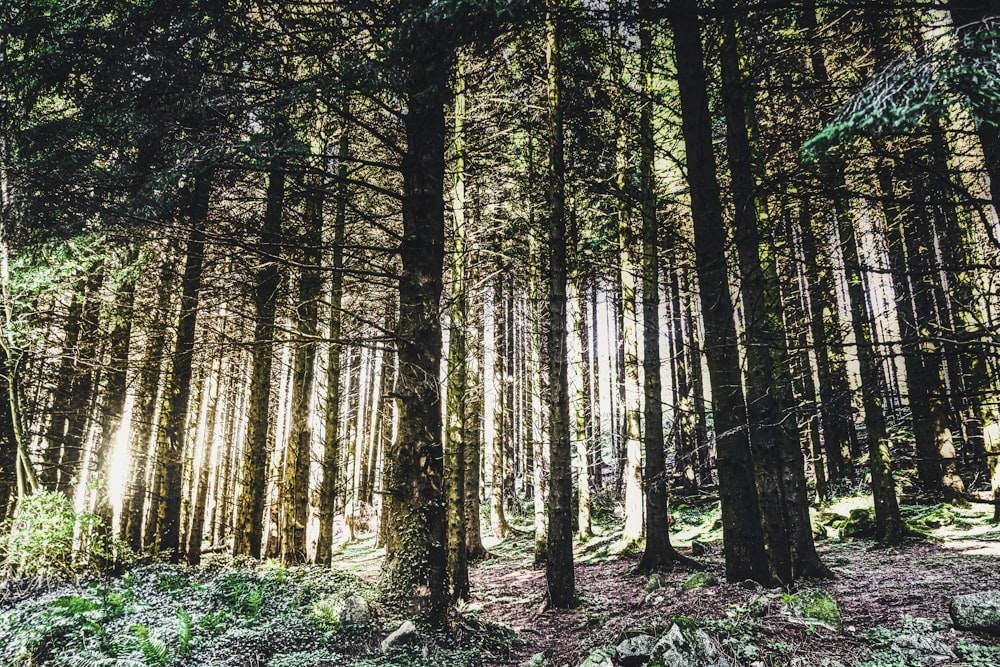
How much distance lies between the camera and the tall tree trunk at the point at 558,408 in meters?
7.52

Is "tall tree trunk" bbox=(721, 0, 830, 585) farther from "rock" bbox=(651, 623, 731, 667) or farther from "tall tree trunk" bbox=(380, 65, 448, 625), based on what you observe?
"tall tree trunk" bbox=(380, 65, 448, 625)

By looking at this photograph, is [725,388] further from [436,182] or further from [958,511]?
[958,511]

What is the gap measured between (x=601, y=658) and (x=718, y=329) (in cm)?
418

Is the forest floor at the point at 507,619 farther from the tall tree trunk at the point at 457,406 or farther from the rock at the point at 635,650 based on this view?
Result: the tall tree trunk at the point at 457,406

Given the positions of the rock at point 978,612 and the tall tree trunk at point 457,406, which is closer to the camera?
the rock at point 978,612

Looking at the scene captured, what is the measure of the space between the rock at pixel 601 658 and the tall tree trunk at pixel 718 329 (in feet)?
9.07

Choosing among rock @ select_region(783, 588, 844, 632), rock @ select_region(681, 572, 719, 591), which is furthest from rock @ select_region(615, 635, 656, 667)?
rock @ select_region(681, 572, 719, 591)

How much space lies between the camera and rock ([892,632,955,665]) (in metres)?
3.94

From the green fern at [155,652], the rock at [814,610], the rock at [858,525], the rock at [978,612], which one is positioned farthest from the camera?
the rock at [858,525]

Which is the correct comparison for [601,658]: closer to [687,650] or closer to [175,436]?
[687,650]

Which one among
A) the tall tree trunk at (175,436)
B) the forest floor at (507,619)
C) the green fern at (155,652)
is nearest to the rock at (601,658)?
the forest floor at (507,619)

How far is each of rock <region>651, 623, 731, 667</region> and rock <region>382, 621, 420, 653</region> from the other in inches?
105

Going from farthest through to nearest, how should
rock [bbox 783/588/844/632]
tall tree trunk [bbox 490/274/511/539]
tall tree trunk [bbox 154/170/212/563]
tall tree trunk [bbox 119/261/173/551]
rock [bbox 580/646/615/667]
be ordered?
tall tree trunk [bbox 490/274/511/539] < tall tree trunk [bbox 119/261/173/551] < tall tree trunk [bbox 154/170/212/563] < rock [bbox 783/588/844/632] < rock [bbox 580/646/615/667]

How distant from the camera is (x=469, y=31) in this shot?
228 inches
